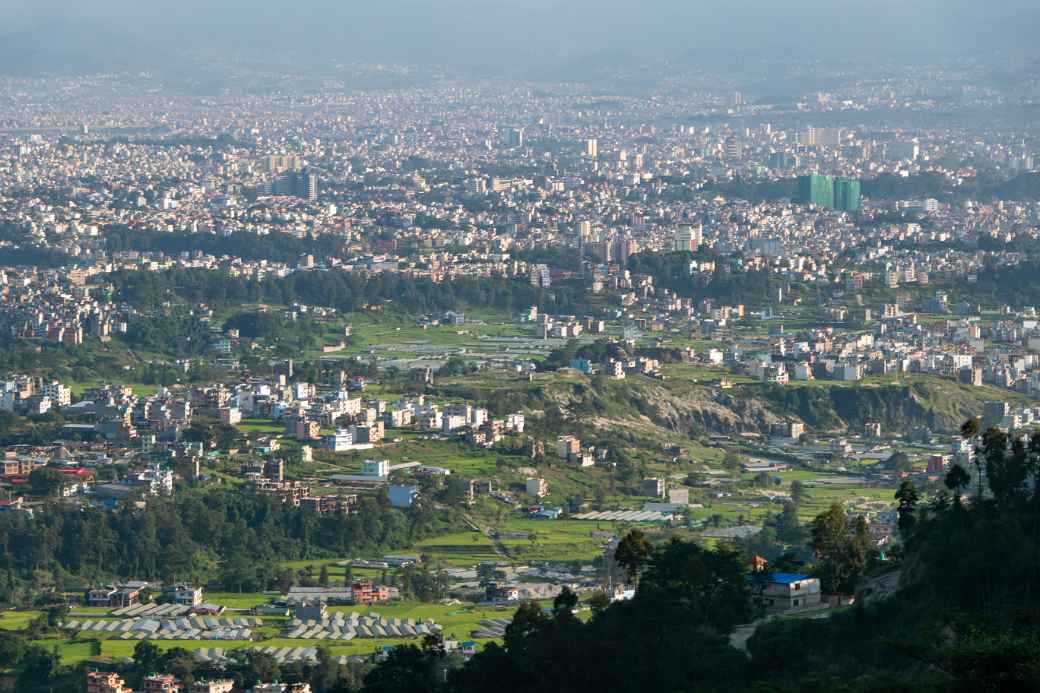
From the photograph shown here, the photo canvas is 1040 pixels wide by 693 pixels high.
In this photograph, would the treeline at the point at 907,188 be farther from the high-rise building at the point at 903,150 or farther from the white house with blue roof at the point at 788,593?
the white house with blue roof at the point at 788,593

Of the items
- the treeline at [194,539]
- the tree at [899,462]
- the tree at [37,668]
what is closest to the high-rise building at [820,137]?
the tree at [899,462]

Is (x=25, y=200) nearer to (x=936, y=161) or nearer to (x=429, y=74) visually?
(x=936, y=161)

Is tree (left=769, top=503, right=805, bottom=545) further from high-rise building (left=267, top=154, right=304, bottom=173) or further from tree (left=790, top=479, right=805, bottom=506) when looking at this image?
high-rise building (left=267, top=154, right=304, bottom=173)

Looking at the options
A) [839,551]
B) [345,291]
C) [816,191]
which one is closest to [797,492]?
[839,551]

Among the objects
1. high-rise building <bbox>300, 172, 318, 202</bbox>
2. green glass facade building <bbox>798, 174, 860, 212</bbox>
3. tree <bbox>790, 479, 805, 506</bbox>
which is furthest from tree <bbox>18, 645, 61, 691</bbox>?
high-rise building <bbox>300, 172, 318, 202</bbox>

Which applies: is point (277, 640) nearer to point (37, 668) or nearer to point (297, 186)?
point (37, 668)

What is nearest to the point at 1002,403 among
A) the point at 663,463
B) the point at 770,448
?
the point at 770,448

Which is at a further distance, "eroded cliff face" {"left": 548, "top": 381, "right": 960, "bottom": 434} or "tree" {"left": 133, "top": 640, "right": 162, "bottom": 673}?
"eroded cliff face" {"left": 548, "top": 381, "right": 960, "bottom": 434}
